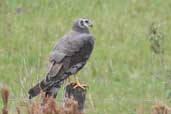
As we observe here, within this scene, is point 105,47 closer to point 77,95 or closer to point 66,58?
point 66,58

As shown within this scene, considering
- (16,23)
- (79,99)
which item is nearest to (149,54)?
(16,23)

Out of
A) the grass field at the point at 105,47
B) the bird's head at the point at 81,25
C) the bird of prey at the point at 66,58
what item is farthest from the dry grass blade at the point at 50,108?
the bird's head at the point at 81,25

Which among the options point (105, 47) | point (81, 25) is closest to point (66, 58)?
point (81, 25)

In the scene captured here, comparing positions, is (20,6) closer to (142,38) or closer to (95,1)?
(95,1)

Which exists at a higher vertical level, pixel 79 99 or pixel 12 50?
pixel 79 99

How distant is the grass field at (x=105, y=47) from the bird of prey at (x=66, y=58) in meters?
0.93

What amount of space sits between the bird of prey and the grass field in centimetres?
93

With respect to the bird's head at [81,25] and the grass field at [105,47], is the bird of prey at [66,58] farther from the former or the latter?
the grass field at [105,47]

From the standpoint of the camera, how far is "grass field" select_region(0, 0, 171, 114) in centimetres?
970

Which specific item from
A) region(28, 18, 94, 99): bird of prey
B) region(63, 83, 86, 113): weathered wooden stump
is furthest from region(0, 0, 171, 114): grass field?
region(63, 83, 86, 113): weathered wooden stump

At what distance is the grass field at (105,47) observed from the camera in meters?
9.70

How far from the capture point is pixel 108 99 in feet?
31.2

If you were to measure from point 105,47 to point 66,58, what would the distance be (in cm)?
476

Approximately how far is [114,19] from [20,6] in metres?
1.66
